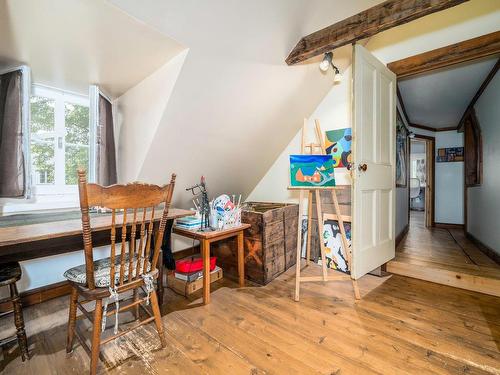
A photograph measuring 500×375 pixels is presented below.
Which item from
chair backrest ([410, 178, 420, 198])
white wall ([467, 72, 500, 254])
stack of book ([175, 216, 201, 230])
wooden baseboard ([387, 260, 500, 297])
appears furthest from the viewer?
chair backrest ([410, 178, 420, 198])

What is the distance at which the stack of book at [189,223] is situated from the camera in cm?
221

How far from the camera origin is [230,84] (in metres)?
2.12

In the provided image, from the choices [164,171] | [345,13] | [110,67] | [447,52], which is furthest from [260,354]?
[447,52]

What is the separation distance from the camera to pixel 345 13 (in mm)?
2088

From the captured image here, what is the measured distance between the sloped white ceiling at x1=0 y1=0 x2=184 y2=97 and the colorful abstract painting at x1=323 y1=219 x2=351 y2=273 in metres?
2.26

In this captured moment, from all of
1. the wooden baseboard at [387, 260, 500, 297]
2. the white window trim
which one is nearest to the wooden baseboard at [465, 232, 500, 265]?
the wooden baseboard at [387, 260, 500, 297]

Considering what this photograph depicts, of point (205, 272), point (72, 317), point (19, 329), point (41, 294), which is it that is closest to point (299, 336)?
point (205, 272)

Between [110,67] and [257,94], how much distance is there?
1.26 metres

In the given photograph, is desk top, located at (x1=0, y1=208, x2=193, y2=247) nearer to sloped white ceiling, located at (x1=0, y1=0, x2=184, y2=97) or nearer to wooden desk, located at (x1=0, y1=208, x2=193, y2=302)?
wooden desk, located at (x1=0, y1=208, x2=193, y2=302)

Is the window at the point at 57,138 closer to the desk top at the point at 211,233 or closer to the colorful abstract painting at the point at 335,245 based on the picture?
the desk top at the point at 211,233

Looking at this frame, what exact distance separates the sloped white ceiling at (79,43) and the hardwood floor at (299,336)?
1908 millimetres

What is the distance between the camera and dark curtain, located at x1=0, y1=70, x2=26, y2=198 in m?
1.78

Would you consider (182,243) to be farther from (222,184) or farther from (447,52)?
(447,52)

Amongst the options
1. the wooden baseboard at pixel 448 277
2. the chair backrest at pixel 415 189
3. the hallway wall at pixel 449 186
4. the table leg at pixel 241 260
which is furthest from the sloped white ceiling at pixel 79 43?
the chair backrest at pixel 415 189
